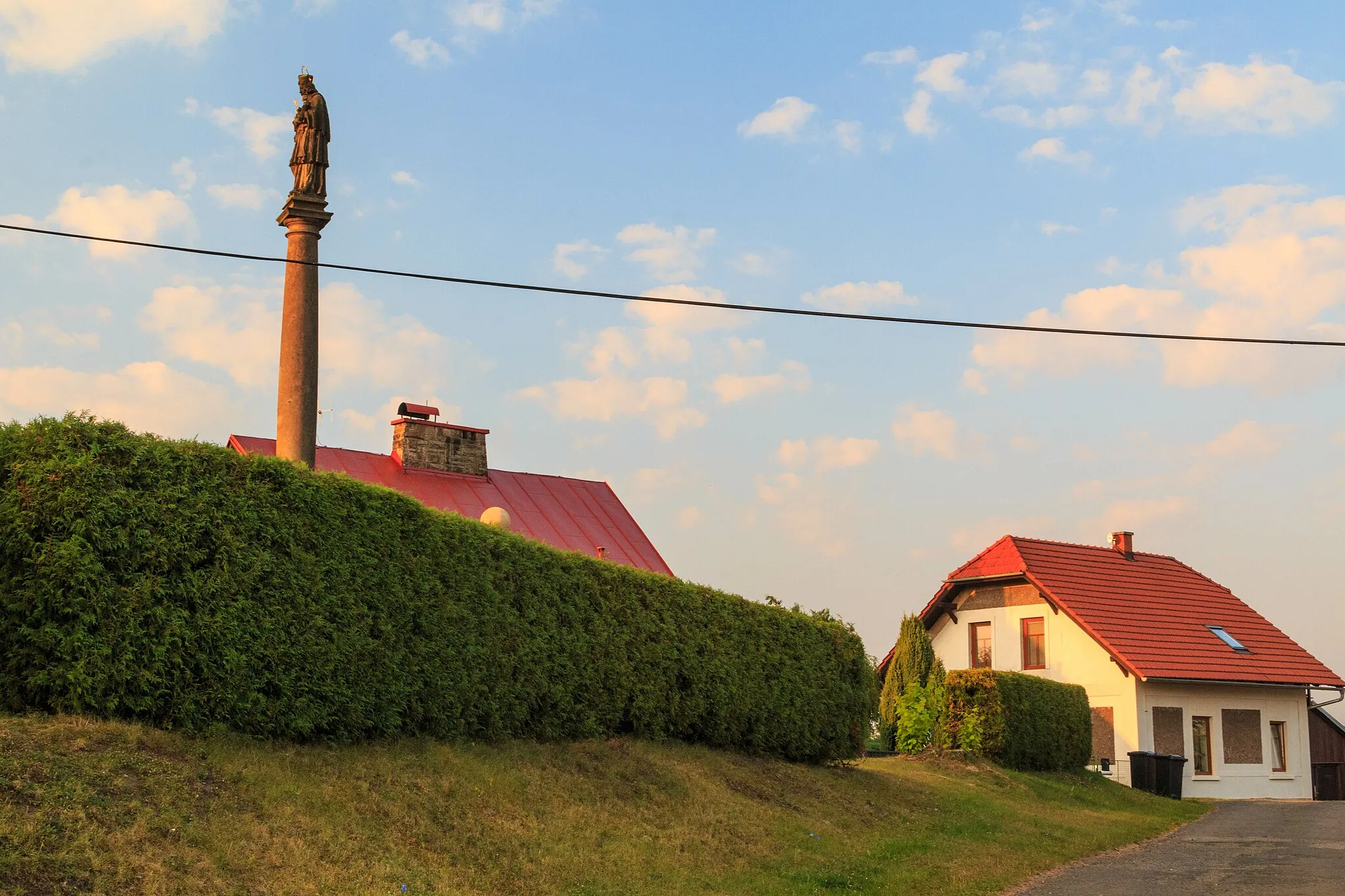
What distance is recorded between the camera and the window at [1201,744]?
31.5m

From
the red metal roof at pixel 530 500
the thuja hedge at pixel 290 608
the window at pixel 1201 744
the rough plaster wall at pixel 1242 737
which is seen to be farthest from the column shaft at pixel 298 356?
the rough plaster wall at pixel 1242 737

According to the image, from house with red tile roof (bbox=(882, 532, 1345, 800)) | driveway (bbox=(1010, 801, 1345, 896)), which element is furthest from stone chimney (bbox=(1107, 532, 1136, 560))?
driveway (bbox=(1010, 801, 1345, 896))

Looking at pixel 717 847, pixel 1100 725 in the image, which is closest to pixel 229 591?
pixel 717 847

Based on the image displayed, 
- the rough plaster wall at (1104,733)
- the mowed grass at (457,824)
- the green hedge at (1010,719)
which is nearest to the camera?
the mowed grass at (457,824)

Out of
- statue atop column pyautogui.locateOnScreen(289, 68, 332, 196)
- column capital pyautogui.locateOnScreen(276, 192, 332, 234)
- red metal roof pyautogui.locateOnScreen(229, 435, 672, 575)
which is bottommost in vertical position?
red metal roof pyautogui.locateOnScreen(229, 435, 672, 575)

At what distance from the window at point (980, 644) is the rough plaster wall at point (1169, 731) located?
5043mm

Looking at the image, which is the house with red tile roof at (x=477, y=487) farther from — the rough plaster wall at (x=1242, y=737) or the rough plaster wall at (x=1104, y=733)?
the rough plaster wall at (x=1242, y=737)

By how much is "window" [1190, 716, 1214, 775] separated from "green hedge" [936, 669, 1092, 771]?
6.01 m

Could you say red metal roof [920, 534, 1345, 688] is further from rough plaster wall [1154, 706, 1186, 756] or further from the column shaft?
the column shaft

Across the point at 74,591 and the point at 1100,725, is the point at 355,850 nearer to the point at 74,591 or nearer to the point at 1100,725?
the point at 74,591

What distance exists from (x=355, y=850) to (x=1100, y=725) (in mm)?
26438

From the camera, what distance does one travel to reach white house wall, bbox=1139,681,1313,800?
31.1 metres

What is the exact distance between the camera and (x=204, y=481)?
9836mm

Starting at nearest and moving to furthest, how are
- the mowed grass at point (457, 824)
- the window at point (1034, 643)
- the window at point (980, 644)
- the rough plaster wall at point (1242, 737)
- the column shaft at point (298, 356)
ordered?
the mowed grass at point (457, 824) < the column shaft at point (298, 356) < the rough plaster wall at point (1242, 737) < the window at point (1034, 643) < the window at point (980, 644)
